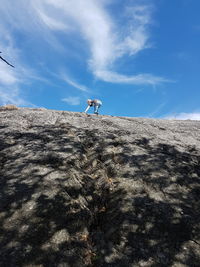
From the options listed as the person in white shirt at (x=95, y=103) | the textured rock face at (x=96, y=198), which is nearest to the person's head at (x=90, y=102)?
the person in white shirt at (x=95, y=103)

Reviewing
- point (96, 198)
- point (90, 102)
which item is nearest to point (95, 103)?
point (90, 102)

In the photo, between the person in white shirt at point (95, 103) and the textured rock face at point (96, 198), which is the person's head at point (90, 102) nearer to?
the person in white shirt at point (95, 103)

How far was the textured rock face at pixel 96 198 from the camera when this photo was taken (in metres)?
6.66

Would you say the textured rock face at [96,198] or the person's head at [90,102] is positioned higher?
the person's head at [90,102]

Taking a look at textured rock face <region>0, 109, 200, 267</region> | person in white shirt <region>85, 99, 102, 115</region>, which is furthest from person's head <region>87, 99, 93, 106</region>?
textured rock face <region>0, 109, 200, 267</region>

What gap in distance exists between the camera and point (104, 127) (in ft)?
51.2

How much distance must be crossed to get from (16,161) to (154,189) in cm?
592

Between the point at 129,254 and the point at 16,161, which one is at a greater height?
the point at 16,161

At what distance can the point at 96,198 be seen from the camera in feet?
30.3

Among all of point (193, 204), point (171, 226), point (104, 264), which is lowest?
point (104, 264)

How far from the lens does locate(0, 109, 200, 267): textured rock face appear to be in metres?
6.66

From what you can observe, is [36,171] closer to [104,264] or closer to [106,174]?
[106,174]

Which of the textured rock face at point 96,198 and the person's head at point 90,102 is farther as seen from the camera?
the person's head at point 90,102

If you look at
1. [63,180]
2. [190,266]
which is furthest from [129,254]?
[63,180]
